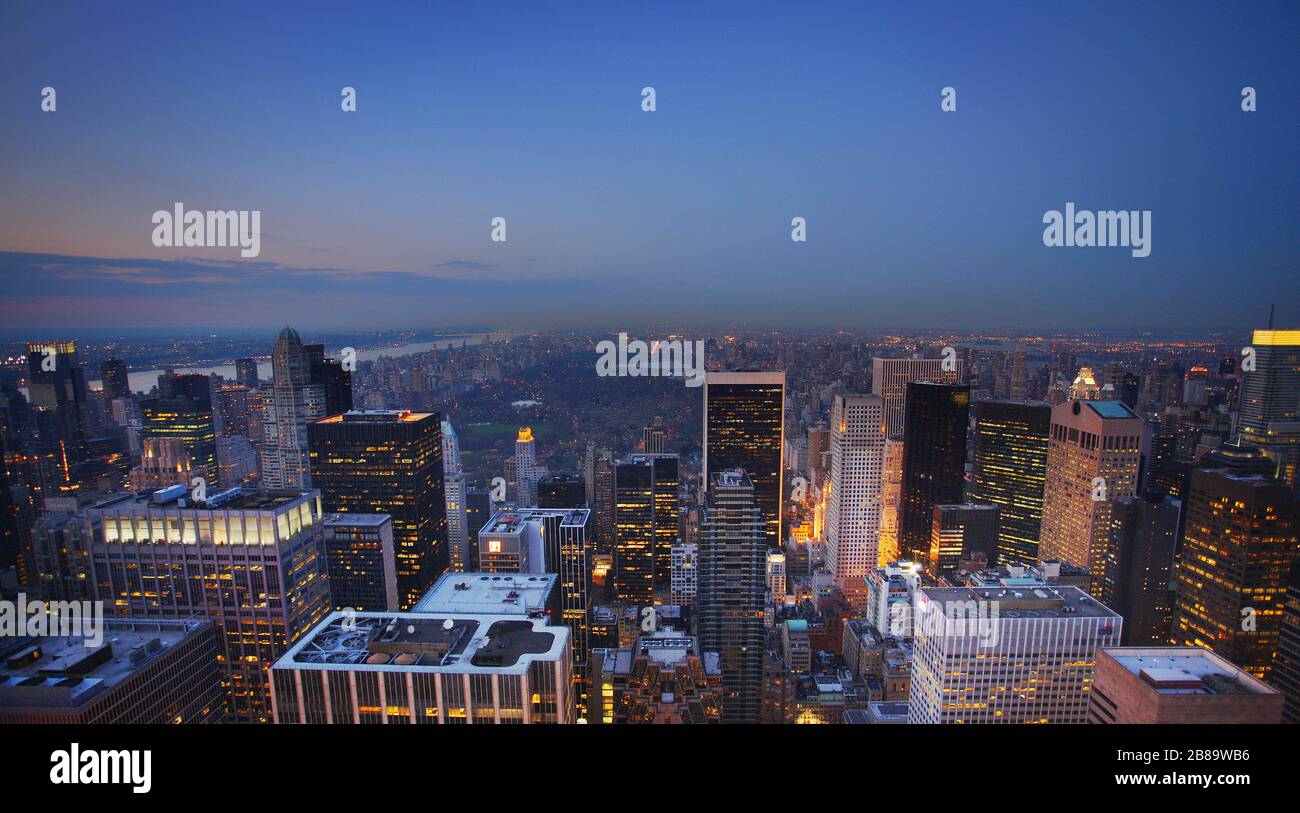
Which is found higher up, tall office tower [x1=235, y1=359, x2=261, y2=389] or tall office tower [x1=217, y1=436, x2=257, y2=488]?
tall office tower [x1=235, y1=359, x2=261, y2=389]

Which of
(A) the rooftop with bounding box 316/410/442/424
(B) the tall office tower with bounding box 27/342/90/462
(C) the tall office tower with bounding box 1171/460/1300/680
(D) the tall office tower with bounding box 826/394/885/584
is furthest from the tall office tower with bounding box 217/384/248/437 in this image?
(C) the tall office tower with bounding box 1171/460/1300/680

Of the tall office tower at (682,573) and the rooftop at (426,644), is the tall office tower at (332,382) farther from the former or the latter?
the rooftop at (426,644)

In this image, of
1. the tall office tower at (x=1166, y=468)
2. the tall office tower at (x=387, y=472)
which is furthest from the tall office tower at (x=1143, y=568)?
the tall office tower at (x=387, y=472)

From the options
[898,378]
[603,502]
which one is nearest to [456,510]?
[603,502]

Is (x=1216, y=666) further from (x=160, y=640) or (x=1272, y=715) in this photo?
(x=160, y=640)

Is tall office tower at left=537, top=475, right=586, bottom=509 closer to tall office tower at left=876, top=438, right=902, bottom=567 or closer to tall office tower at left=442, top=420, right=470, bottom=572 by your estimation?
tall office tower at left=442, top=420, right=470, bottom=572
